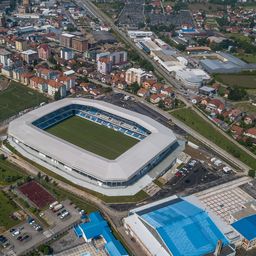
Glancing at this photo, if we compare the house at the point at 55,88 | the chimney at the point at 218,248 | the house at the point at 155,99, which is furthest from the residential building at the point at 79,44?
the chimney at the point at 218,248

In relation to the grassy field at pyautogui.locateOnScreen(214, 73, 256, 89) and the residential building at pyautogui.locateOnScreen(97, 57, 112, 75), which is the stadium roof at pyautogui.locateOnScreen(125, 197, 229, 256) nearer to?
the residential building at pyautogui.locateOnScreen(97, 57, 112, 75)

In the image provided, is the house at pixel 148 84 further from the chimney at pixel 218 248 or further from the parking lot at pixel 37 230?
the chimney at pixel 218 248

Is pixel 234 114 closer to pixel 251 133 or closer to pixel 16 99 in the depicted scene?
pixel 251 133

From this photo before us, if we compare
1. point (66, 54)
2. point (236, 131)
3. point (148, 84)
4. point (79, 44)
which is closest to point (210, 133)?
point (236, 131)

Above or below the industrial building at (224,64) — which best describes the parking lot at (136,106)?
below

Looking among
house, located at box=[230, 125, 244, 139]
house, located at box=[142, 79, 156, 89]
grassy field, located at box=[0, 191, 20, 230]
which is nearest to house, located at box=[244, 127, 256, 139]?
house, located at box=[230, 125, 244, 139]

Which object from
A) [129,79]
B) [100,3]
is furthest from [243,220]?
[100,3]

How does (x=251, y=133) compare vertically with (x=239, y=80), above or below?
below
